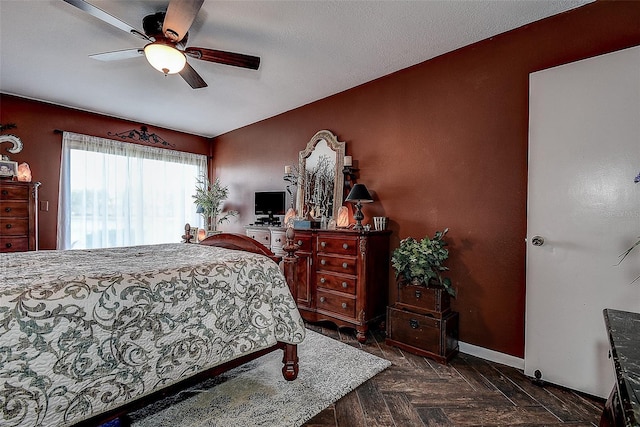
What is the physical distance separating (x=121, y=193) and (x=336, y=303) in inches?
151

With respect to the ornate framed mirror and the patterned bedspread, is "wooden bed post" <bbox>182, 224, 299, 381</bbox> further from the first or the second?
the ornate framed mirror

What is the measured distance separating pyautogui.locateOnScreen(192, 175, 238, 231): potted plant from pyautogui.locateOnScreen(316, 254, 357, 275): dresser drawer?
2713mm

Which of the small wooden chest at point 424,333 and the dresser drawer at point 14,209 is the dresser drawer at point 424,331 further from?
the dresser drawer at point 14,209

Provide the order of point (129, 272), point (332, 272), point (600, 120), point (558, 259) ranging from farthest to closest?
point (332, 272)
point (558, 259)
point (600, 120)
point (129, 272)

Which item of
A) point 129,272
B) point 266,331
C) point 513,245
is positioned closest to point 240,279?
point 266,331

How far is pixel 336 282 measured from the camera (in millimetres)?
3076

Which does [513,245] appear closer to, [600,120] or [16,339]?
[600,120]

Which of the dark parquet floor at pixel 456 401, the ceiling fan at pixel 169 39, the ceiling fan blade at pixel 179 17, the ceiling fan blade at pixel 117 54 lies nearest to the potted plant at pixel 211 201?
the ceiling fan at pixel 169 39

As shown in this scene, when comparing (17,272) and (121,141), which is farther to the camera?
(121,141)

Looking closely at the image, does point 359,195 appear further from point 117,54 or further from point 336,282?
point 117,54

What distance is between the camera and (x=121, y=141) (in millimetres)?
4801

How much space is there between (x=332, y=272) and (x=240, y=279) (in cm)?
145

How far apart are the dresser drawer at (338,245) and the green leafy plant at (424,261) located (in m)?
0.42

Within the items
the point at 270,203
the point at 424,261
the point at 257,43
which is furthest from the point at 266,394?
the point at 270,203
